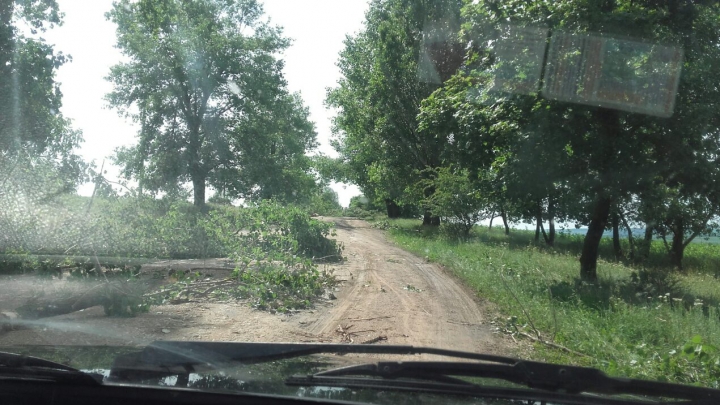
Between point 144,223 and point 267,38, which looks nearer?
point 144,223

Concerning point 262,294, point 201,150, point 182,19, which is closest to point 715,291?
point 262,294

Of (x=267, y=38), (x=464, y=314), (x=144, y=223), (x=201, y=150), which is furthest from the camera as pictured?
(x=267, y=38)

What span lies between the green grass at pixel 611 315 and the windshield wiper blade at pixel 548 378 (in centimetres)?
334

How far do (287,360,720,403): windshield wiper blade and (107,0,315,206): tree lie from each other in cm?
3018

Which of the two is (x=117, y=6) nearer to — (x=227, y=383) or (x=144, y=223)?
(x=144, y=223)

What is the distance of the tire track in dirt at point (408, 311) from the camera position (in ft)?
26.1

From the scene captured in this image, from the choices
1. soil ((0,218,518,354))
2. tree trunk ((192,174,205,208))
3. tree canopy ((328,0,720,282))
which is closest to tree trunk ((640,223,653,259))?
tree canopy ((328,0,720,282))

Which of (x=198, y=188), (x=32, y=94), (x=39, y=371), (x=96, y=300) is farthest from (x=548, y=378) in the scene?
(x=198, y=188)

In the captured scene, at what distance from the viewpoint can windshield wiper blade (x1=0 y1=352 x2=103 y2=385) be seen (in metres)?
3.03

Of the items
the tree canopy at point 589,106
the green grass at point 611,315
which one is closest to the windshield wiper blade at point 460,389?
the green grass at point 611,315

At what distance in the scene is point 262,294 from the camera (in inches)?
413

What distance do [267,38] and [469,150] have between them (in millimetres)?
23889

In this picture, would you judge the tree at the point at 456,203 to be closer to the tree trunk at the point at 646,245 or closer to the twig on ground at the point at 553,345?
the tree trunk at the point at 646,245

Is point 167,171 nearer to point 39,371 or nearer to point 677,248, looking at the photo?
point 677,248
